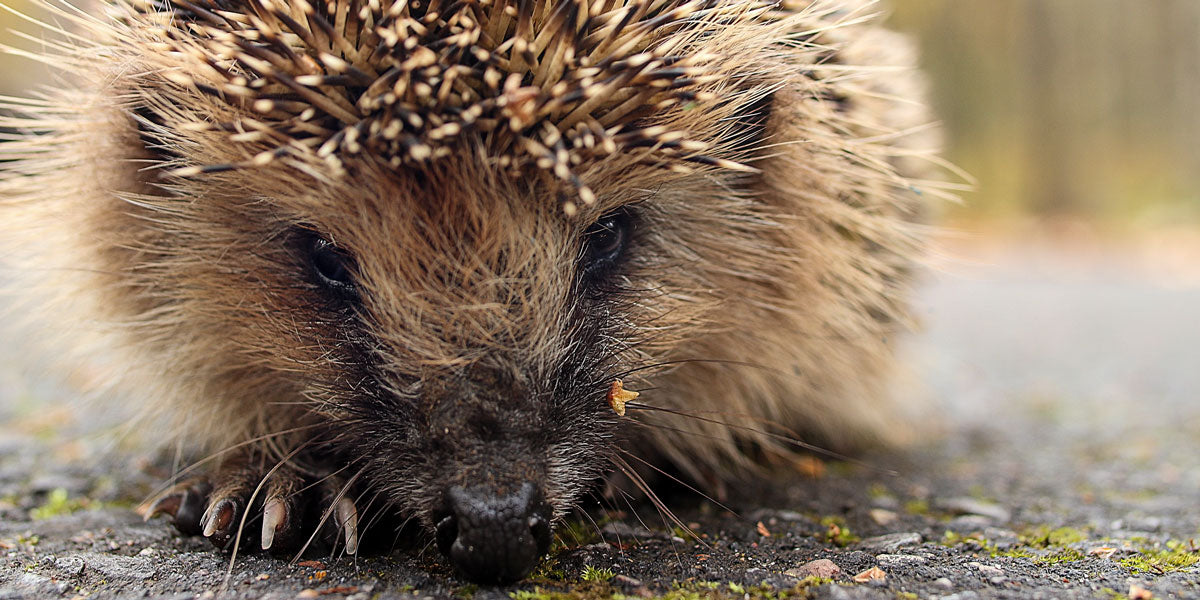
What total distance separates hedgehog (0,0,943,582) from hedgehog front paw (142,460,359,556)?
1 centimetres

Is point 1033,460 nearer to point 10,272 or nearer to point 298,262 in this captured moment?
point 298,262

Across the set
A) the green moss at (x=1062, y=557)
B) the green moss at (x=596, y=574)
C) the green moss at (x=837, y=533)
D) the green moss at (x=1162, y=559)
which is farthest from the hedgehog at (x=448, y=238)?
the green moss at (x=1162, y=559)

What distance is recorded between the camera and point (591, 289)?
2.61 metres

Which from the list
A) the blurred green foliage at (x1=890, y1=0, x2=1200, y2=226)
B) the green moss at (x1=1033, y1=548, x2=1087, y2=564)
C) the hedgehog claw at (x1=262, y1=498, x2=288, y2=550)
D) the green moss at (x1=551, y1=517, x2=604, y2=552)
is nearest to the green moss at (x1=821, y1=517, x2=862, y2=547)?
the green moss at (x1=1033, y1=548, x2=1087, y2=564)

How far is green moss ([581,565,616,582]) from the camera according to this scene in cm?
225

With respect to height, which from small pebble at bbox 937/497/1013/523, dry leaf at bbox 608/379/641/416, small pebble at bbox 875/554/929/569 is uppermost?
dry leaf at bbox 608/379/641/416

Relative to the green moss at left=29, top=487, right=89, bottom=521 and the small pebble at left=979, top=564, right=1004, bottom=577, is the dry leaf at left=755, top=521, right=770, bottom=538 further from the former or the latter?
the green moss at left=29, top=487, right=89, bottom=521

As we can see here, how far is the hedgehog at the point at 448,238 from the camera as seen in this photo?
2223 millimetres

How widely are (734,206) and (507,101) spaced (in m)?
0.97

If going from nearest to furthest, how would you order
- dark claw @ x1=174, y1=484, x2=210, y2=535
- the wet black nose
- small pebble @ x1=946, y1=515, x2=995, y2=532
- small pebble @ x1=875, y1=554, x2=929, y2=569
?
the wet black nose, small pebble @ x1=875, y1=554, x2=929, y2=569, dark claw @ x1=174, y1=484, x2=210, y2=535, small pebble @ x1=946, y1=515, x2=995, y2=532

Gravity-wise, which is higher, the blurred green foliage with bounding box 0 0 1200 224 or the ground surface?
the blurred green foliage with bounding box 0 0 1200 224

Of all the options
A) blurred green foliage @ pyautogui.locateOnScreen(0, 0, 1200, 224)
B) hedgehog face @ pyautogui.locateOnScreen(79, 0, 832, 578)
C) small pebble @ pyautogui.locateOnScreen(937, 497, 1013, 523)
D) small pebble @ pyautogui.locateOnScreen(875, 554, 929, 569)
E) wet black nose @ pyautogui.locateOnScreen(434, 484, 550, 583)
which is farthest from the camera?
blurred green foliage @ pyautogui.locateOnScreen(0, 0, 1200, 224)

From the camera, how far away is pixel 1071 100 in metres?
21.6

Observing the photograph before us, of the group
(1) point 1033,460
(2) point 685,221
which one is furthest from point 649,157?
(1) point 1033,460
